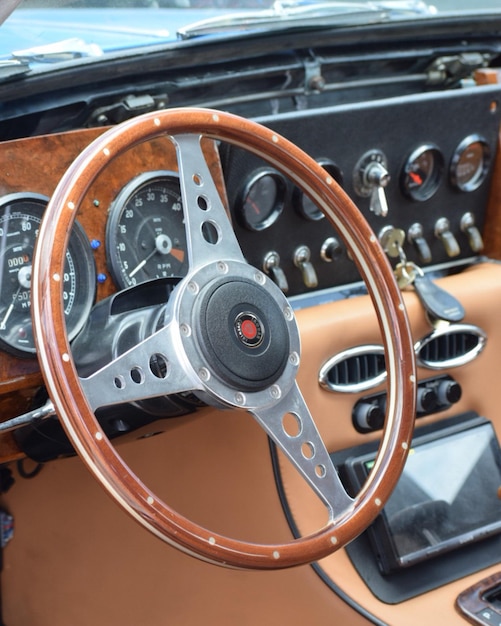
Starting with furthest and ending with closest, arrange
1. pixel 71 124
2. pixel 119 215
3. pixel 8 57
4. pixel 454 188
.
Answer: pixel 454 188 → pixel 71 124 → pixel 8 57 → pixel 119 215

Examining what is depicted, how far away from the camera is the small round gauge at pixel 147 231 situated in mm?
1583

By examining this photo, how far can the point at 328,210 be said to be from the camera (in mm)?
1510

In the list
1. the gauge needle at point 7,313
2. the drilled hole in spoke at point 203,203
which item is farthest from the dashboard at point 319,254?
the drilled hole in spoke at point 203,203

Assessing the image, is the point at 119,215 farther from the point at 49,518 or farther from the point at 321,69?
the point at 321,69

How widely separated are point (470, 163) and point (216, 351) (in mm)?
1314

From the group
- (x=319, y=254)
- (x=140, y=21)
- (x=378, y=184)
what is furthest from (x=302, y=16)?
(x=319, y=254)

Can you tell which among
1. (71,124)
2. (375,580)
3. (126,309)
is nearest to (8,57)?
(71,124)

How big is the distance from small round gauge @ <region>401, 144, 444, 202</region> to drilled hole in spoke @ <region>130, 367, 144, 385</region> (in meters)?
1.14

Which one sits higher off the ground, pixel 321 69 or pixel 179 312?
pixel 321 69

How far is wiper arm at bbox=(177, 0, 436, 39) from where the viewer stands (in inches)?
82.7

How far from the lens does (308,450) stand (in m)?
1.37

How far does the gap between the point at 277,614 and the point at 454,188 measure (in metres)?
1.14

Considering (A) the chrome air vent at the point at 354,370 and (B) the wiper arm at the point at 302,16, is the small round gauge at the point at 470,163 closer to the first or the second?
(B) the wiper arm at the point at 302,16

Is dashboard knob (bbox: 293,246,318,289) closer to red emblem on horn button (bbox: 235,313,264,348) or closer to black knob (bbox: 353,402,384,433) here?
black knob (bbox: 353,402,384,433)
